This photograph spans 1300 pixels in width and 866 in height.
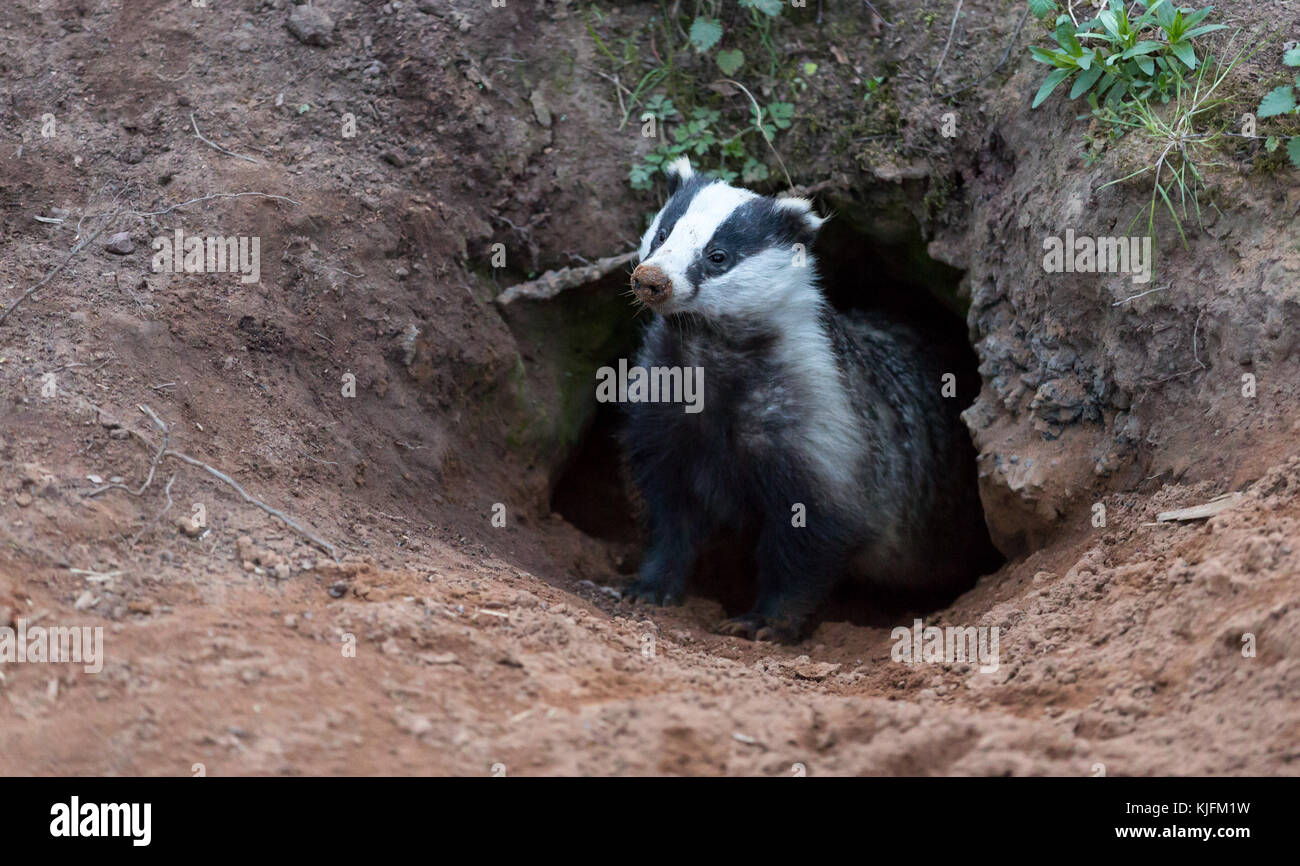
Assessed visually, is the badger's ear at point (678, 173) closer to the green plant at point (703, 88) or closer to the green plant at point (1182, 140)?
the green plant at point (703, 88)

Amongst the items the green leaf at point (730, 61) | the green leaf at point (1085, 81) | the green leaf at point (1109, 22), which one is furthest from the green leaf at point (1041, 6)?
the green leaf at point (730, 61)

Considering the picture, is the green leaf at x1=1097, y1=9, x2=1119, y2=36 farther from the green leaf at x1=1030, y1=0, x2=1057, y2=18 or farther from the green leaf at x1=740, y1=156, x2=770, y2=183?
the green leaf at x1=740, y1=156, x2=770, y2=183

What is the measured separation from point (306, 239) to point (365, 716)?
3004mm

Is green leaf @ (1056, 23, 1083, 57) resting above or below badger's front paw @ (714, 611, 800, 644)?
above

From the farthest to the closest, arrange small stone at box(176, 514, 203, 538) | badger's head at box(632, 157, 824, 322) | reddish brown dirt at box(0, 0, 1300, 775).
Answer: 1. badger's head at box(632, 157, 824, 322)
2. small stone at box(176, 514, 203, 538)
3. reddish brown dirt at box(0, 0, 1300, 775)

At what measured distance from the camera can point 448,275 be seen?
18.9ft

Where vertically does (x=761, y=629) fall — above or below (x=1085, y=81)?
below

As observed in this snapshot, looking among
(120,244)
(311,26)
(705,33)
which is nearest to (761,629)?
(705,33)

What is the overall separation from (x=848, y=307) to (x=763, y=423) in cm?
219

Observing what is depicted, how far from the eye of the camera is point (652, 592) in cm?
566

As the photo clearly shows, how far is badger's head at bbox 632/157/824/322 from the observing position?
16.6ft

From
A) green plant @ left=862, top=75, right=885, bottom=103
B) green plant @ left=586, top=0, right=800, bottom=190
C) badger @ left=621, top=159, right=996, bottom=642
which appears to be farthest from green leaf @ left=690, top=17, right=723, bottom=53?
green plant @ left=862, top=75, right=885, bottom=103

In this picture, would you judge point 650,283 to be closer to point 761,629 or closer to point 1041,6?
point 761,629

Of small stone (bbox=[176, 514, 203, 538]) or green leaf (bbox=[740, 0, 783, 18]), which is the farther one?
green leaf (bbox=[740, 0, 783, 18])
